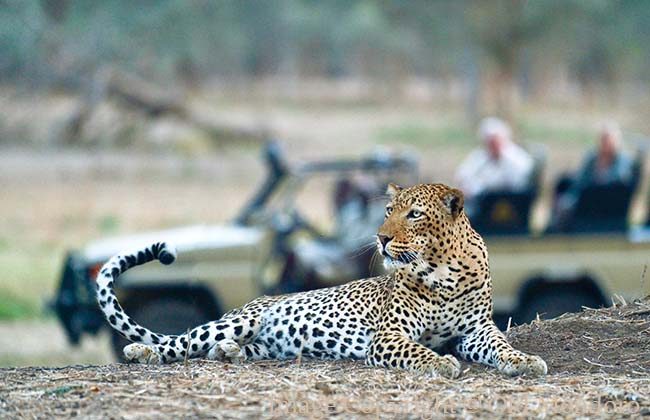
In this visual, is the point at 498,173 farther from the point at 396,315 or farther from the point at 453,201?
the point at 396,315

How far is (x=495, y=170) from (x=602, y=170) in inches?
37.1

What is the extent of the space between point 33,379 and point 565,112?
133ft

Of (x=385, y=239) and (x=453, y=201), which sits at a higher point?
(x=453, y=201)

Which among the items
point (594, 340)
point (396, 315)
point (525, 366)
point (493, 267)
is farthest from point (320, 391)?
point (493, 267)

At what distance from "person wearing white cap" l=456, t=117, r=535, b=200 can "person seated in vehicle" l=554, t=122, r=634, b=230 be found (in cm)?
44

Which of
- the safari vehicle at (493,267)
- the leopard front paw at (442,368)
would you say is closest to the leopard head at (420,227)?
the leopard front paw at (442,368)

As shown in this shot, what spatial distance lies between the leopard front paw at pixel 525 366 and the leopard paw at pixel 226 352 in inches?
51.4

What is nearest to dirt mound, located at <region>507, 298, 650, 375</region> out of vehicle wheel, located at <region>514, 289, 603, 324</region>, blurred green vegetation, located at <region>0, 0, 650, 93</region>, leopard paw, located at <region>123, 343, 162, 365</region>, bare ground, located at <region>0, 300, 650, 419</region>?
bare ground, located at <region>0, 300, 650, 419</region>

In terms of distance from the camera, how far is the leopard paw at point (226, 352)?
603cm

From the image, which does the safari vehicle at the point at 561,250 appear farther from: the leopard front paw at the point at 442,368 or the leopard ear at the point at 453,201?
the leopard front paw at the point at 442,368

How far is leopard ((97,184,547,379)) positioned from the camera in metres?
5.92

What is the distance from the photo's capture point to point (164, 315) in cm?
1052

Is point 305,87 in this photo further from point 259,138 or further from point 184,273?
point 184,273

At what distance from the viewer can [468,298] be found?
6.01 meters
